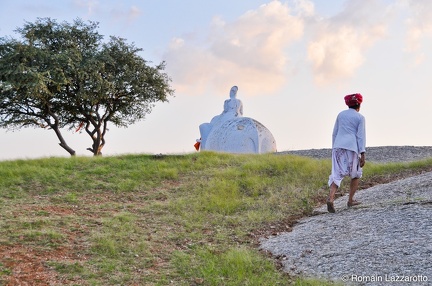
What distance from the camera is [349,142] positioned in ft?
30.0

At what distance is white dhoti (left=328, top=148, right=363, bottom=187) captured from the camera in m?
9.23

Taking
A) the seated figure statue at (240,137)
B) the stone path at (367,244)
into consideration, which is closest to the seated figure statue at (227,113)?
the seated figure statue at (240,137)

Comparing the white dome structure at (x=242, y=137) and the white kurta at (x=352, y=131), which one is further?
the white dome structure at (x=242, y=137)

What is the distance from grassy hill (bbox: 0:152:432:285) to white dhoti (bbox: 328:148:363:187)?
4.41 ft

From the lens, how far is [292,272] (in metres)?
6.75

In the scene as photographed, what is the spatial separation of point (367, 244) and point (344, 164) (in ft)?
7.72

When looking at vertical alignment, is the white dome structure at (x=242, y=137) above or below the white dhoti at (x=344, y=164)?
above

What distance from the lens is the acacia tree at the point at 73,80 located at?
77.5 ft

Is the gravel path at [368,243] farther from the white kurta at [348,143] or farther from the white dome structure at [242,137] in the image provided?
the white dome structure at [242,137]

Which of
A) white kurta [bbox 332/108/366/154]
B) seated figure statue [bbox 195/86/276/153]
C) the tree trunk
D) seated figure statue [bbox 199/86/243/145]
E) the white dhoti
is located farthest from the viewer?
the tree trunk

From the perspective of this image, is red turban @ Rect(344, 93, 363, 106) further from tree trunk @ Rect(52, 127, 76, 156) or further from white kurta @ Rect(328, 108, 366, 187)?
tree trunk @ Rect(52, 127, 76, 156)

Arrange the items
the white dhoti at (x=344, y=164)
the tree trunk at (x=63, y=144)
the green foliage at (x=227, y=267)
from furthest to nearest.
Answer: the tree trunk at (x=63, y=144)
the white dhoti at (x=344, y=164)
the green foliage at (x=227, y=267)

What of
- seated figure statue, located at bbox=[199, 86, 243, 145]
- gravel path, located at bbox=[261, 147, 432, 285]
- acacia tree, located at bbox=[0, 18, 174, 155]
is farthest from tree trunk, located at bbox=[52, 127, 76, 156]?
gravel path, located at bbox=[261, 147, 432, 285]

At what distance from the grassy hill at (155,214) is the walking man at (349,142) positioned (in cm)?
148
